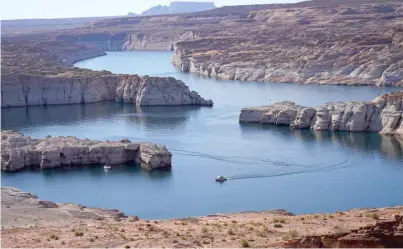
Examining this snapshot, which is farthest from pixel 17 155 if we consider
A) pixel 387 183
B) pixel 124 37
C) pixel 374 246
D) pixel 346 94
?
pixel 124 37

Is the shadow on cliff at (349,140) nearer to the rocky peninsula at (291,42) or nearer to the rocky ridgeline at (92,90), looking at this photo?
the rocky ridgeline at (92,90)

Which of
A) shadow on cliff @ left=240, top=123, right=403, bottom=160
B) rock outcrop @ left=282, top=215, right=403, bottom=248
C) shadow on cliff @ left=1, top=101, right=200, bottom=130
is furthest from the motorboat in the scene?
rock outcrop @ left=282, top=215, right=403, bottom=248

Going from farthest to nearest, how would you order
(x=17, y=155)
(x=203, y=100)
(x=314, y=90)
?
(x=314, y=90) → (x=203, y=100) → (x=17, y=155)

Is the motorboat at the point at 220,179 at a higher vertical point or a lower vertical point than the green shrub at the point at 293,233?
lower

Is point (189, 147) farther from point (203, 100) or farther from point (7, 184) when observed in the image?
point (203, 100)

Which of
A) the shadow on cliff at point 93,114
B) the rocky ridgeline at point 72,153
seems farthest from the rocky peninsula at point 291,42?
the rocky ridgeline at point 72,153

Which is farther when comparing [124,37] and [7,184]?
[124,37]
